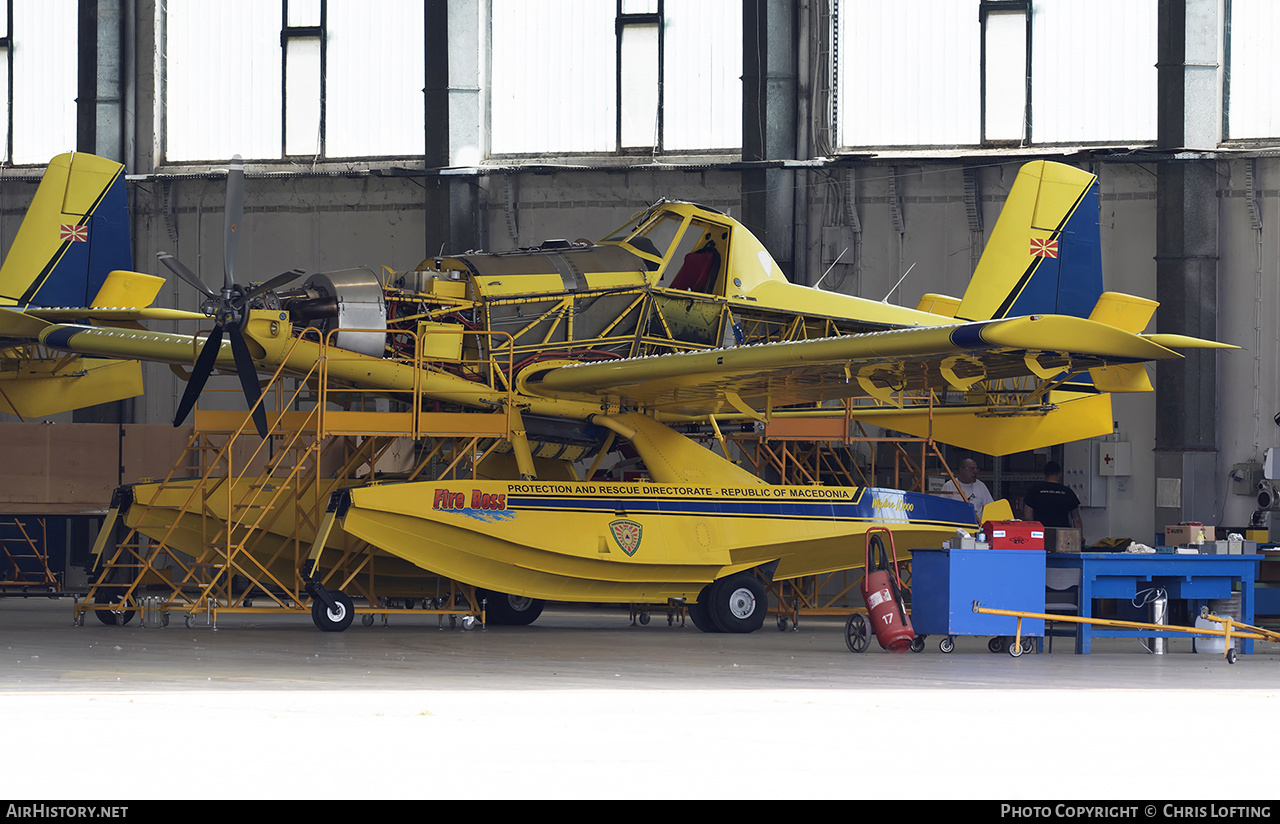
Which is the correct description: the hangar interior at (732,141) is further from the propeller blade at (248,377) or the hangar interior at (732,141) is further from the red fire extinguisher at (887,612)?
the red fire extinguisher at (887,612)

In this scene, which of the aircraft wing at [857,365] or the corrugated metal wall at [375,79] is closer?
the aircraft wing at [857,365]

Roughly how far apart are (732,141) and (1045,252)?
5.63 m

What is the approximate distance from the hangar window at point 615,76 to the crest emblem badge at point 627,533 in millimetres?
8398

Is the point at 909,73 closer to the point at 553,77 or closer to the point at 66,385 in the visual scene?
the point at 553,77

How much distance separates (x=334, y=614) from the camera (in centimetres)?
1061

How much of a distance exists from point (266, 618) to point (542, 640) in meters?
3.60

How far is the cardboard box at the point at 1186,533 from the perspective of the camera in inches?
421

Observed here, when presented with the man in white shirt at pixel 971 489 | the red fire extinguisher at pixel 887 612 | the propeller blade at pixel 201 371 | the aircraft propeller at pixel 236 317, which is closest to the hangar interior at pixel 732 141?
the man in white shirt at pixel 971 489

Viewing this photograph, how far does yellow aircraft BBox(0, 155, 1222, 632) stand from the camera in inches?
415

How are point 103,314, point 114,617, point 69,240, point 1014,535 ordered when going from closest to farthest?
point 1014,535, point 114,617, point 103,314, point 69,240

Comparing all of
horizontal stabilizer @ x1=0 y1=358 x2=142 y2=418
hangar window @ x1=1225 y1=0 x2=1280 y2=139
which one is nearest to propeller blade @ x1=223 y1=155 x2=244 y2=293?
horizontal stabilizer @ x1=0 y1=358 x2=142 y2=418

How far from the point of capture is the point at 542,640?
33.6 feet

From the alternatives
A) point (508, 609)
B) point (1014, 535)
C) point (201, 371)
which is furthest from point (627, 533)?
point (201, 371)

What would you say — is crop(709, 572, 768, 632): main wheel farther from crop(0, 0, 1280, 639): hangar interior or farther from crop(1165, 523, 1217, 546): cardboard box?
crop(0, 0, 1280, 639): hangar interior
